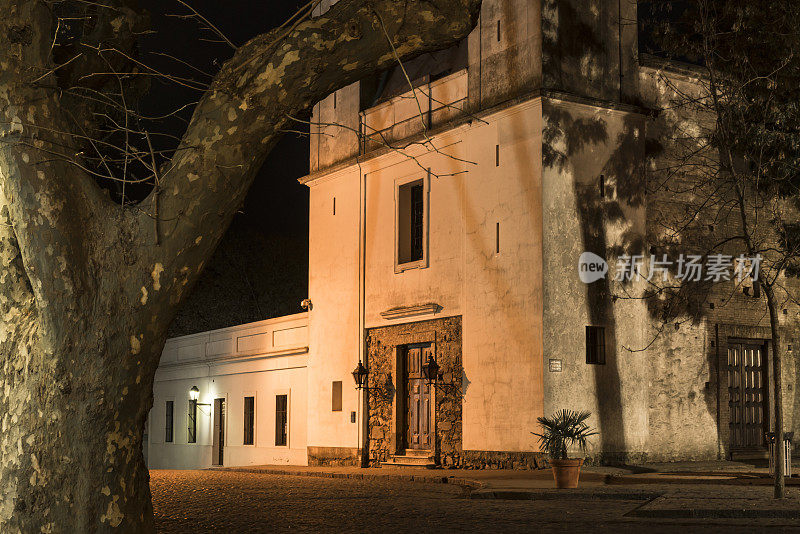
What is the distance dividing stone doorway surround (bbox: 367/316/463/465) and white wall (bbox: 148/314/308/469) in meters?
3.63

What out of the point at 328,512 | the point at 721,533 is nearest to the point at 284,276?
the point at 328,512

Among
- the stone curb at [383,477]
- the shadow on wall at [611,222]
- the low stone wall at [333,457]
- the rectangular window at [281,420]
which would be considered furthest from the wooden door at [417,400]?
the rectangular window at [281,420]

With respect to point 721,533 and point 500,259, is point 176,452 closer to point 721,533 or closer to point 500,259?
point 500,259

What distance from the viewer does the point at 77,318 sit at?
20.8ft

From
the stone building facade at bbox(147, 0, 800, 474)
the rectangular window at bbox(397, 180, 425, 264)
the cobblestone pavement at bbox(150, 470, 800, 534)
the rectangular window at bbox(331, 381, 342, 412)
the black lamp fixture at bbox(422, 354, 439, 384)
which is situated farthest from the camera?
the rectangular window at bbox(331, 381, 342, 412)

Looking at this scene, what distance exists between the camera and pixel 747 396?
21.9 meters

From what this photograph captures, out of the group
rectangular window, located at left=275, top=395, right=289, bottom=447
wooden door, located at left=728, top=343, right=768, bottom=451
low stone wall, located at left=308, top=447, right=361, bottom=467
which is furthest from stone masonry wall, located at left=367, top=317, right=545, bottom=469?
wooden door, located at left=728, top=343, right=768, bottom=451

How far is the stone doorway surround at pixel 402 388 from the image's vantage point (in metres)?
21.1

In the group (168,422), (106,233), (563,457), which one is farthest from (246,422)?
(106,233)

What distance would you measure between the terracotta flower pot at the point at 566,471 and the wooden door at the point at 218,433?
18.9 metres

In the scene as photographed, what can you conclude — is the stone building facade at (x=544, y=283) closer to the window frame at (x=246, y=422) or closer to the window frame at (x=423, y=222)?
the window frame at (x=423, y=222)

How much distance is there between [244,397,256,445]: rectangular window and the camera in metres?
30.0

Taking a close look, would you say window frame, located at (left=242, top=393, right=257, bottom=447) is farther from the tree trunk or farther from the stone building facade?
the tree trunk

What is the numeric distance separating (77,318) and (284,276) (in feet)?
137
